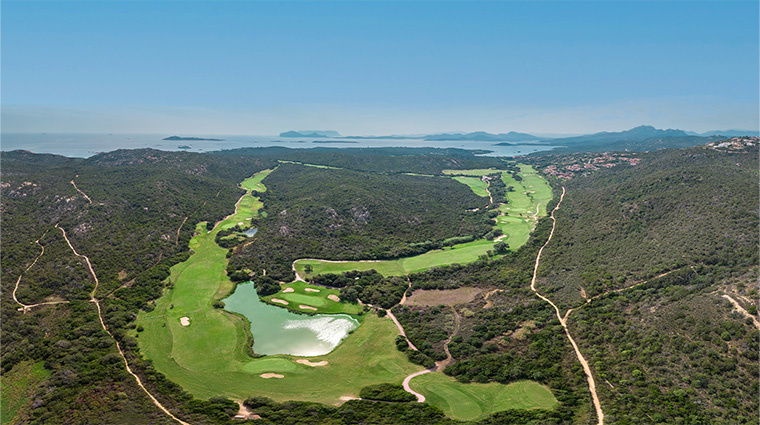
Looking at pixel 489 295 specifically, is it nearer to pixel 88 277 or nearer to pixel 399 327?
pixel 399 327

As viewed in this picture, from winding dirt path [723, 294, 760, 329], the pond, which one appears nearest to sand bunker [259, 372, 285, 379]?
the pond

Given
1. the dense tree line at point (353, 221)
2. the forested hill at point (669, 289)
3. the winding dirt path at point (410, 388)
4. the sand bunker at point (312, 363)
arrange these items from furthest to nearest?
1. the dense tree line at point (353, 221)
2. the sand bunker at point (312, 363)
3. the winding dirt path at point (410, 388)
4. the forested hill at point (669, 289)

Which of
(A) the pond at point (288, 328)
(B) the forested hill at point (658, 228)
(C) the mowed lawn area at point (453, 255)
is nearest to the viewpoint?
(A) the pond at point (288, 328)

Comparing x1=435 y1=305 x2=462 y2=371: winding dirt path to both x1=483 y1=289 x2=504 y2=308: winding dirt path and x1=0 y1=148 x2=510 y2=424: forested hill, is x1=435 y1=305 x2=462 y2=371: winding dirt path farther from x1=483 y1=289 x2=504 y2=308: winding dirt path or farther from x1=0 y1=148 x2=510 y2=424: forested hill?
x1=0 y1=148 x2=510 y2=424: forested hill

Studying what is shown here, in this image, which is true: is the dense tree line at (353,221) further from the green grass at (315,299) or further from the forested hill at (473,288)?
the green grass at (315,299)

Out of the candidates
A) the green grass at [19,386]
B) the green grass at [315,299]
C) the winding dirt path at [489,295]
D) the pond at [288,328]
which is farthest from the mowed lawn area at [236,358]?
the winding dirt path at [489,295]
